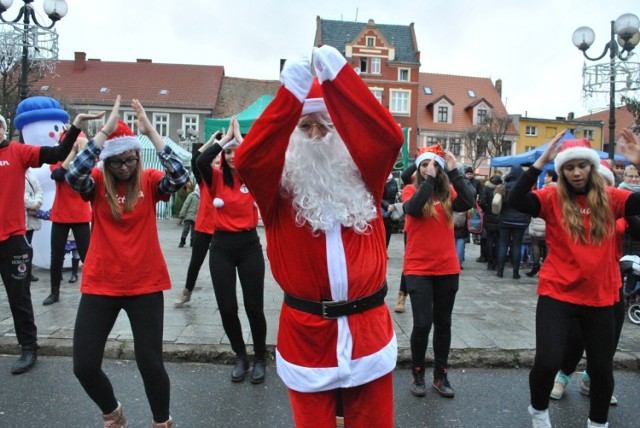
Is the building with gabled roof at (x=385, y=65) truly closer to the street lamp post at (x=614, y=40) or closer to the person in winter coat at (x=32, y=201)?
the street lamp post at (x=614, y=40)

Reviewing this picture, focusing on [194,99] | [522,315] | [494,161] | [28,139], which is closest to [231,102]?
[194,99]

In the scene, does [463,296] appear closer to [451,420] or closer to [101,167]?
[451,420]

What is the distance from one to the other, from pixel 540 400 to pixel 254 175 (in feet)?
7.48

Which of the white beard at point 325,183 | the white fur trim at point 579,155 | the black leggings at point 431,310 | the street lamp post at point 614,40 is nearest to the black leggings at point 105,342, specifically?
Answer: the white beard at point 325,183

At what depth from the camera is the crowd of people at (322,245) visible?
192 cm

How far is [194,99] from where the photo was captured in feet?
133

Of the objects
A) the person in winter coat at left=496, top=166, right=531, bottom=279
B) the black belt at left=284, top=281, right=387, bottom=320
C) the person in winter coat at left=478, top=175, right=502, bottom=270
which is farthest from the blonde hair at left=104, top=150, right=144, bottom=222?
the person in winter coat at left=478, top=175, right=502, bottom=270

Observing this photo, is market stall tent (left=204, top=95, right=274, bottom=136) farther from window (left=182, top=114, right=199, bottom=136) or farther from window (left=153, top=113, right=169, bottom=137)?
window (left=153, top=113, right=169, bottom=137)

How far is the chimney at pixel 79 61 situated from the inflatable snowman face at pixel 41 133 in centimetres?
4011

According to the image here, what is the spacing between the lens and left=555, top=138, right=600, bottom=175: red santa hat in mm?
2943

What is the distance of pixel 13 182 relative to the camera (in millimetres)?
3883

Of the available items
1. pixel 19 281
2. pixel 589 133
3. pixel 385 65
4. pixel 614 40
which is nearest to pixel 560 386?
pixel 19 281

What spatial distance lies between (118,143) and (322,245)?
5.28 feet

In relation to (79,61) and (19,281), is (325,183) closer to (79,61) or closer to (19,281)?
A: (19,281)
